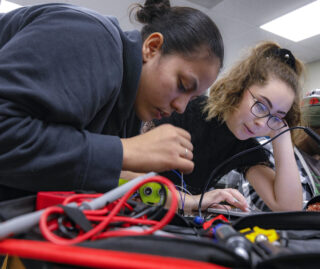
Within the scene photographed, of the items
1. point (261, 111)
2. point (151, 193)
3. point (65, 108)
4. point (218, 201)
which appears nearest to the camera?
point (65, 108)

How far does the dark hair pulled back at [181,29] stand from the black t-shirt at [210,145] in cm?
49

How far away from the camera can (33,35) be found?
0.42 metres

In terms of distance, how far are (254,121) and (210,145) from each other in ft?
0.84

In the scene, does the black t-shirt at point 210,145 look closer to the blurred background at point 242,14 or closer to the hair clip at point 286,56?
the hair clip at point 286,56

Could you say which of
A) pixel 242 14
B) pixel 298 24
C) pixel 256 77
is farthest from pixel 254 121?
pixel 298 24

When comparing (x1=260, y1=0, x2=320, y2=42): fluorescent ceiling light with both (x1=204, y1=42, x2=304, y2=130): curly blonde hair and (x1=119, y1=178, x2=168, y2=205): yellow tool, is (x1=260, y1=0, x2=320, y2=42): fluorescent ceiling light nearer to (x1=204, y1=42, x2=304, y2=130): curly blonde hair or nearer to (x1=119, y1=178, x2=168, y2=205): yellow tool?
(x1=204, y1=42, x2=304, y2=130): curly blonde hair

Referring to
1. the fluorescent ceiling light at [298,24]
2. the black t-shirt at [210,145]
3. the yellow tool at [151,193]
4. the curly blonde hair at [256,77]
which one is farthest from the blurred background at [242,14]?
the yellow tool at [151,193]

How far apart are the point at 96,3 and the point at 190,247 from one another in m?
2.93

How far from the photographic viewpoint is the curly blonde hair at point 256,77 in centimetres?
107

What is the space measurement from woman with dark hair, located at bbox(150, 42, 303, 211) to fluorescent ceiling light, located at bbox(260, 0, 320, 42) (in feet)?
6.28

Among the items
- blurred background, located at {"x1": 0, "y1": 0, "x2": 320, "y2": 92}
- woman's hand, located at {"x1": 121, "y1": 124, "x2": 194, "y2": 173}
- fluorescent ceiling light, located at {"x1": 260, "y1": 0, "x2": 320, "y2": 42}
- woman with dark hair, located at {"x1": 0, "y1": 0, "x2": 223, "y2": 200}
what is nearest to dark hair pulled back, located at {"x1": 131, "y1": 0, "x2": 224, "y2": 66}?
woman with dark hair, located at {"x1": 0, "y1": 0, "x2": 223, "y2": 200}

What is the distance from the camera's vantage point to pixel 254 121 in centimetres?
103

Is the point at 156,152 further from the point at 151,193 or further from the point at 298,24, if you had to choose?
the point at 298,24

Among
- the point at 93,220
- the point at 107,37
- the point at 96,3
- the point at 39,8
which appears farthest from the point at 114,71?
the point at 96,3
